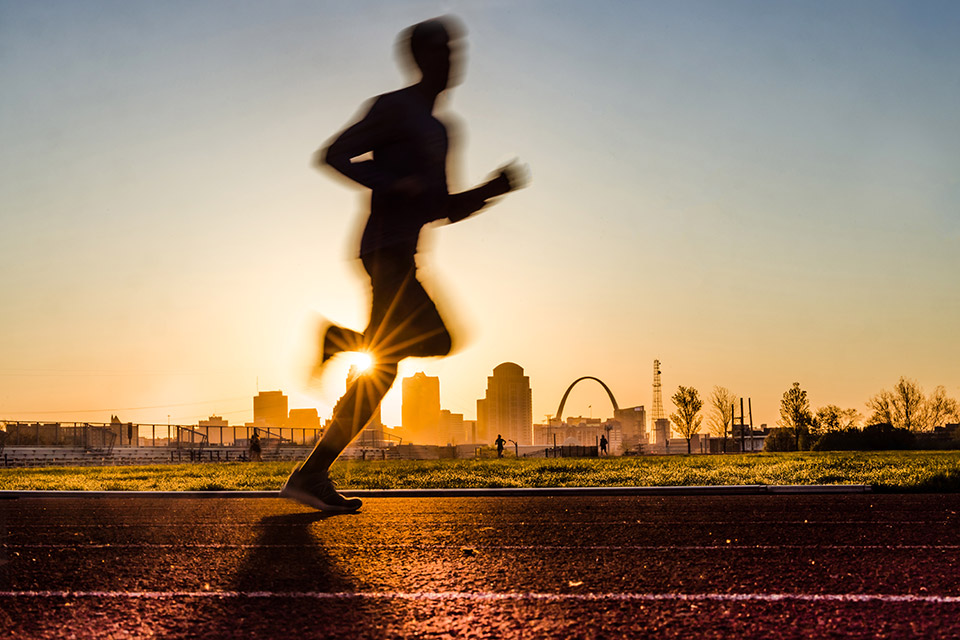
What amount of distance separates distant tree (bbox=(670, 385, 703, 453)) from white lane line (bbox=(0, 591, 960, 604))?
263 feet

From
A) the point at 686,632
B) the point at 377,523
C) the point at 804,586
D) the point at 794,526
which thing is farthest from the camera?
the point at 377,523

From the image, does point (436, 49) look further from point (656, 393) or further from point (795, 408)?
point (656, 393)

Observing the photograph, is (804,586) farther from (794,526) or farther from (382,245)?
(382,245)

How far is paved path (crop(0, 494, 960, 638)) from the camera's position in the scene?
2.12 metres

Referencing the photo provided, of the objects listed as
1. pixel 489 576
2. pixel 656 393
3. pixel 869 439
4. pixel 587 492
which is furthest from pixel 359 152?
pixel 656 393

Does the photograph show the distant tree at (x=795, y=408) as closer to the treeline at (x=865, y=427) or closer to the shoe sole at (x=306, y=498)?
the treeline at (x=865, y=427)

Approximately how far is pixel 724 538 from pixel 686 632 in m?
1.91

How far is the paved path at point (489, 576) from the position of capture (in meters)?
2.12

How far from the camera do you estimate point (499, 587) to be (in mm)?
2598

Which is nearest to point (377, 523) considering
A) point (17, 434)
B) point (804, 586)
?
point (804, 586)

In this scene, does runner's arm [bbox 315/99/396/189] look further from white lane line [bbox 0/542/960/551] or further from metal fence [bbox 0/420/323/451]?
metal fence [bbox 0/420/323/451]

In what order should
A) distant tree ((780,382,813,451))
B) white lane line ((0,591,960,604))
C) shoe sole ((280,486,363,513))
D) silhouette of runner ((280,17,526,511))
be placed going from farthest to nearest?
1. distant tree ((780,382,813,451))
2. shoe sole ((280,486,363,513))
3. silhouette of runner ((280,17,526,511))
4. white lane line ((0,591,960,604))

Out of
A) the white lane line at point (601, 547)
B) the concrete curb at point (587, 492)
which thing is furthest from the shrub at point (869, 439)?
the white lane line at point (601, 547)

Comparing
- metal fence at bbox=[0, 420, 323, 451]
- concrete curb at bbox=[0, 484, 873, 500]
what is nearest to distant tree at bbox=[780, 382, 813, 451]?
metal fence at bbox=[0, 420, 323, 451]
